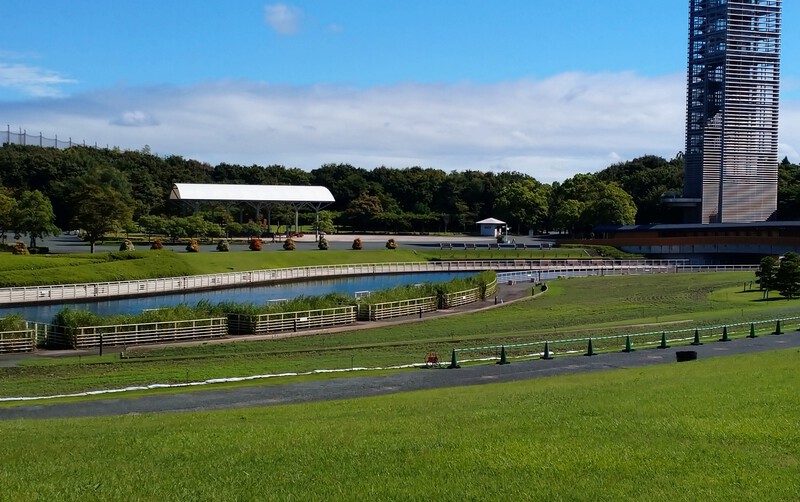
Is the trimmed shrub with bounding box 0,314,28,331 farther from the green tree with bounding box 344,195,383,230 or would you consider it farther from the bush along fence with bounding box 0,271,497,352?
the green tree with bounding box 344,195,383,230

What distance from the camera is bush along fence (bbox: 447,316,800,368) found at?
2673cm

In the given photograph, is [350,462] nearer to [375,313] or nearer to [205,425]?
[205,425]

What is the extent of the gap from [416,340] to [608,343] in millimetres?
7984

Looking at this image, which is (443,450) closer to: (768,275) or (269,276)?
(768,275)

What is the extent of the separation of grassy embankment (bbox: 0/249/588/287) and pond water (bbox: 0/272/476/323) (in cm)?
507

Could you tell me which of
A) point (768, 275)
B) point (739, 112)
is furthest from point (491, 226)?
point (768, 275)

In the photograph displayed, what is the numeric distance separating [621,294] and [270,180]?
9346cm

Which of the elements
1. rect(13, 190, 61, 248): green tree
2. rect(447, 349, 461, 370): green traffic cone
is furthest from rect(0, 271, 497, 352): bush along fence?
rect(13, 190, 61, 248): green tree

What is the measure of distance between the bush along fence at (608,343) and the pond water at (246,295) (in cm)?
2642

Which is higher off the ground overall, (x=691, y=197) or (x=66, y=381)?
(x=691, y=197)

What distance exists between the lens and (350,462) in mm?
11031

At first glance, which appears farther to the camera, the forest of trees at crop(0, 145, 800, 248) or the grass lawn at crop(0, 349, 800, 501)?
the forest of trees at crop(0, 145, 800, 248)

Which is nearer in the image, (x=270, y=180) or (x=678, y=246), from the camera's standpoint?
(x=678, y=246)

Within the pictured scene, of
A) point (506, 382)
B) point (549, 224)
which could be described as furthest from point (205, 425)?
point (549, 224)
